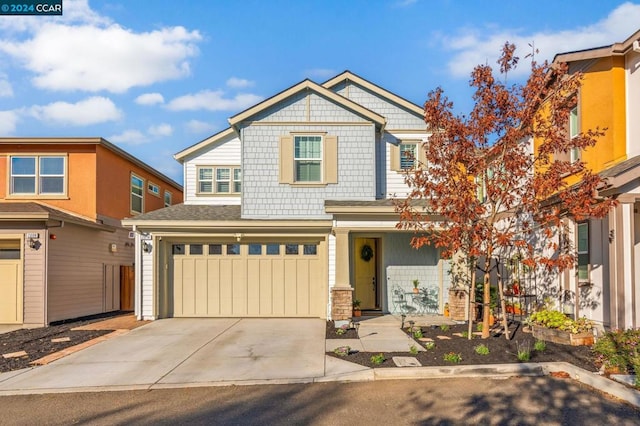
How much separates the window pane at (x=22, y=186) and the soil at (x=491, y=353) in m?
11.7

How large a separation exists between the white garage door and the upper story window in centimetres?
272

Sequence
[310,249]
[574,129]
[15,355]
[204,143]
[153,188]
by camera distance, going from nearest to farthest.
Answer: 1. [15,355]
2. [574,129]
3. [310,249]
4. [204,143]
5. [153,188]

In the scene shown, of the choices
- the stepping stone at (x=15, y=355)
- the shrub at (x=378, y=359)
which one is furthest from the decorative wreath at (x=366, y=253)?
the stepping stone at (x=15, y=355)

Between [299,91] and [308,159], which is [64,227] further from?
[299,91]

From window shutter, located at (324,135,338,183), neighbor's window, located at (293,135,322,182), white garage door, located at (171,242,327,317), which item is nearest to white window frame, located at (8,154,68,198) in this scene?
white garage door, located at (171,242,327,317)

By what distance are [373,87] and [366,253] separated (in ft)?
17.2

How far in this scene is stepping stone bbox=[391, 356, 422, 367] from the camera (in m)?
7.51

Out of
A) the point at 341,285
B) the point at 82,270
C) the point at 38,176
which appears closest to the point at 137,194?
the point at 38,176

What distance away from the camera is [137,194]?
1838cm

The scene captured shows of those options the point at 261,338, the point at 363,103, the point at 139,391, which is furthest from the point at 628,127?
the point at 139,391

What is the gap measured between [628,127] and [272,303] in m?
9.43

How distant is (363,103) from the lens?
15.2 m

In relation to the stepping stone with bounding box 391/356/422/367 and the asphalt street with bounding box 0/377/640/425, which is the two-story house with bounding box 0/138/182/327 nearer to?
the asphalt street with bounding box 0/377/640/425

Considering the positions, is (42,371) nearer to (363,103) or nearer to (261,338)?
(261,338)
